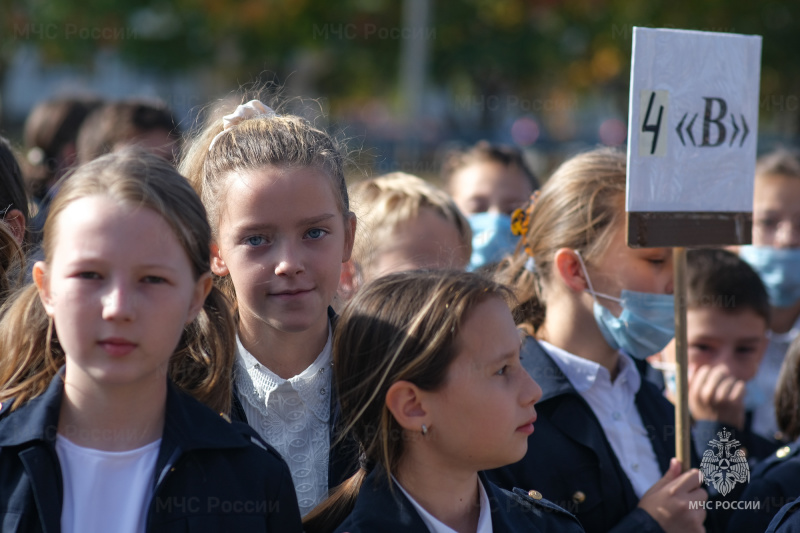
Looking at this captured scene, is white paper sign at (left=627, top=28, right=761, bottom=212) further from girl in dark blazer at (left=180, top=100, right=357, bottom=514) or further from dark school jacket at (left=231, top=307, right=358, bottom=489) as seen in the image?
dark school jacket at (left=231, top=307, right=358, bottom=489)

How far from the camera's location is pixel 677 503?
2.92m

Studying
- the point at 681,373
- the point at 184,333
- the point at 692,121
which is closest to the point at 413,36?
the point at 692,121

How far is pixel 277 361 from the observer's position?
271cm

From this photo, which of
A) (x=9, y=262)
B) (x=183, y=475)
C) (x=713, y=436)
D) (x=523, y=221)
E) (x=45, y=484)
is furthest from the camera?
(x=713, y=436)

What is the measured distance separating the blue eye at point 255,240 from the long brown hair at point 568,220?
106cm

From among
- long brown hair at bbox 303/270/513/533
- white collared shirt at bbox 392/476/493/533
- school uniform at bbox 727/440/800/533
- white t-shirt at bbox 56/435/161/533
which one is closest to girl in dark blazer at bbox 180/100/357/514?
long brown hair at bbox 303/270/513/533

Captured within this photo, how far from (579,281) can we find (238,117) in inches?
52.5

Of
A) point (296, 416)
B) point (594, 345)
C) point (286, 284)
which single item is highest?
point (286, 284)

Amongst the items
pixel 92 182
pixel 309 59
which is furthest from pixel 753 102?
pixel 309 59

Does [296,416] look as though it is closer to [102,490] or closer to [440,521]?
[440,521]

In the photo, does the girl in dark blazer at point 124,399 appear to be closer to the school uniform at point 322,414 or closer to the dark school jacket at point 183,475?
the dark school jacket at point 183,475

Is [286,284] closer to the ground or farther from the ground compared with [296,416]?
farther from the ground

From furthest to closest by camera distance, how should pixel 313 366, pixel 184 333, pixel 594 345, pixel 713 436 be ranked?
1. pixel 713 436
2. pixel 594 345
3. pixel 313 366
4. pixel 184 333

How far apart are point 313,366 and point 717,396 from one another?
2.11 metres
